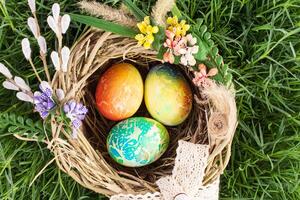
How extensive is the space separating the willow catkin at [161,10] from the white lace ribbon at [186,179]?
28 cm

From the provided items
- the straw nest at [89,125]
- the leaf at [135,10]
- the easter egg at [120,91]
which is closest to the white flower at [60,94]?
the straw nest at [89,125]

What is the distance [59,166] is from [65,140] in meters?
0.07

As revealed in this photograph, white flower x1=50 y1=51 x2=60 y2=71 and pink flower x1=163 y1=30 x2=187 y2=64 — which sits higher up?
pink flower x1=163 y1=30 x2=187 y2=64

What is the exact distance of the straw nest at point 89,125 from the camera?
1.26 metres

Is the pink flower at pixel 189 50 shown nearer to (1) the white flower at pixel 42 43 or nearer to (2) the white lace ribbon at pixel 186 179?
(2) the white lace ribbon at pixel 186 179

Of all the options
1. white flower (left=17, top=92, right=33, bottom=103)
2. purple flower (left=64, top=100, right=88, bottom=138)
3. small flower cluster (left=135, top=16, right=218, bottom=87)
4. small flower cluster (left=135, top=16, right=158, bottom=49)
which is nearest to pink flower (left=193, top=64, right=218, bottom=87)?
small flower cluster (left=135, top=16, right=218, bottom=87)

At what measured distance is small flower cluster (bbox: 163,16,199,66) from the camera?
1.23 metres

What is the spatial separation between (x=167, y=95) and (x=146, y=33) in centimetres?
17

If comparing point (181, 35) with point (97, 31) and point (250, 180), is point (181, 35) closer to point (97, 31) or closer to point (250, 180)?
point (97, 31)

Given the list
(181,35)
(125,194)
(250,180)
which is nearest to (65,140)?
(125,194)

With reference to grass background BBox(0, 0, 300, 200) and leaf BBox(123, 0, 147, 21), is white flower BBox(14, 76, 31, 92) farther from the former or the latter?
leaf BBox(123, 0, 147, 21)

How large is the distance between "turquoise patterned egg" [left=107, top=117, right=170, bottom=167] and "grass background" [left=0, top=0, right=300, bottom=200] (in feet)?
0.57

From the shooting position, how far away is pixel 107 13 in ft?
4.04

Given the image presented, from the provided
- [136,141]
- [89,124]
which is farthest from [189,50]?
[89,124]
